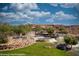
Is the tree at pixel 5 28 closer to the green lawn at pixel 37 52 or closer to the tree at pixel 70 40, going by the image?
the green lawn at pixel 37 52

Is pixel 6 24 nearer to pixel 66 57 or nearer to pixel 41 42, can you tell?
pixel 41 42

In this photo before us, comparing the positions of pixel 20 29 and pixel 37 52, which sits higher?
pixel 20 29

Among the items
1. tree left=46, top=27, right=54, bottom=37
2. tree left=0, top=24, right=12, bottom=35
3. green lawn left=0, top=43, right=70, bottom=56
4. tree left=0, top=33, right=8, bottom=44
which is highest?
tree left=0, top=24, right=12, bottom=35

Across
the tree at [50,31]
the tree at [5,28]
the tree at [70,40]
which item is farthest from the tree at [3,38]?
the tree at [70,40]

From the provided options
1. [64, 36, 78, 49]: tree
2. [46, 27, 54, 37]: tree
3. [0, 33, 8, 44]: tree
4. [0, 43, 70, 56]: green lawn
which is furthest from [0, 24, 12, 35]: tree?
[64, 36, 78, 49]: tree

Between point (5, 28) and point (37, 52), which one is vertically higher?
point (5, 28)

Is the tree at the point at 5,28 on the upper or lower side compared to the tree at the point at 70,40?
upper

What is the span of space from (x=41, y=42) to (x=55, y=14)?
229mm

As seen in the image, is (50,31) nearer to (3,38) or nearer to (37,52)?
(37,52)

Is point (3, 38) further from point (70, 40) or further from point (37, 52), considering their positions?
point (70, 40)

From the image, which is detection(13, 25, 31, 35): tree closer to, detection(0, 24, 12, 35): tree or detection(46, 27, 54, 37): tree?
detection(0, 24, 12, 35): tree

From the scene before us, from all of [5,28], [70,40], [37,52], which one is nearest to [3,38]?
[5,28]

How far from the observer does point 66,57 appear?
1.66 metres

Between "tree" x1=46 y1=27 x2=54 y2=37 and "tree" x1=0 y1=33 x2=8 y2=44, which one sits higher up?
"tree" x1=46 y1=27 x2=54 y2=37
